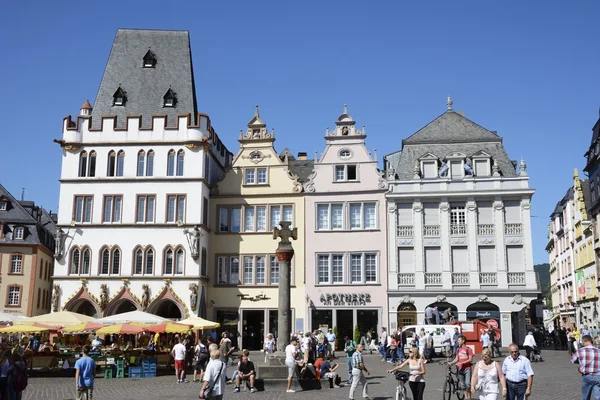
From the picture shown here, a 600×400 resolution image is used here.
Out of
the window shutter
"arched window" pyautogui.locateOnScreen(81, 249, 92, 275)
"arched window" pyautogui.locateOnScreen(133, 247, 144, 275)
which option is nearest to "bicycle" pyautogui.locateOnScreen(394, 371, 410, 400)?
the window shutter

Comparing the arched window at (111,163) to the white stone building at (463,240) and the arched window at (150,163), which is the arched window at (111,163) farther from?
the white stone building at (463,240)

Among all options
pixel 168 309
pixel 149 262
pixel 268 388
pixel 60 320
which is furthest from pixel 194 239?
pixel 268 388

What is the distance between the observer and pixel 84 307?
148 ft

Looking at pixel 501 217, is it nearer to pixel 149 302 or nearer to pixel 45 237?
pixel 149 302

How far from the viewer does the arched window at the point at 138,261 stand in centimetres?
4438

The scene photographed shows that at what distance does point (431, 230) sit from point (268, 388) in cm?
2367

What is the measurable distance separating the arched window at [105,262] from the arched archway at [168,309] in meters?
4.21

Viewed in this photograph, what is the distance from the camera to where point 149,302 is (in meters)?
43.5

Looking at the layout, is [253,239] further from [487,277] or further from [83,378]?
[83,378]

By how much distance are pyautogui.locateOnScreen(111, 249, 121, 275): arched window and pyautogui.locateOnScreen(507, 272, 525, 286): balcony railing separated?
25443 millimetres

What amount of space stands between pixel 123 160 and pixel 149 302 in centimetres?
995

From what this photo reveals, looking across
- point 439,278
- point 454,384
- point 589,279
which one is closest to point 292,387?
point 454,384

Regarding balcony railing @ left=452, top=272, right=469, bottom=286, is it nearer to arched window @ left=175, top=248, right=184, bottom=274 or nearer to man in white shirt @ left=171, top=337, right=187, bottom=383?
arched window @ left=175, top=248, right=184, bottom=274

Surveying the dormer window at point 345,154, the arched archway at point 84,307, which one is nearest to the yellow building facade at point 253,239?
the dormer window at point 345,154
